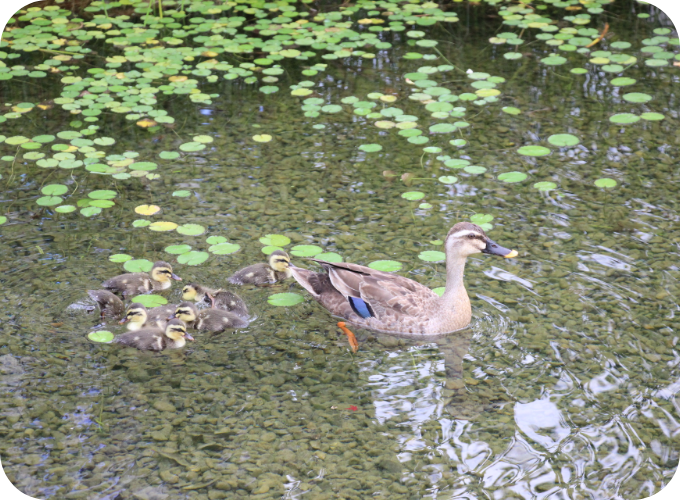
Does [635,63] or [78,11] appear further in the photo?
[78,11]

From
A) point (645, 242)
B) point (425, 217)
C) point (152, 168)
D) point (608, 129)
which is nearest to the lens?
point (645, 242)

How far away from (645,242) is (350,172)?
2664 millimetres

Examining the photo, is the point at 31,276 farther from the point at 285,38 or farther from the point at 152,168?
the point at 285,38

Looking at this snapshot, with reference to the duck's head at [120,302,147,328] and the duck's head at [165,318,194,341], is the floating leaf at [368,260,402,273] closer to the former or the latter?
the duck's head at [165,318,194,341]

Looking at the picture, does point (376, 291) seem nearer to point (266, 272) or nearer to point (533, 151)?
point (266, 272)

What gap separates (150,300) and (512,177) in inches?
135

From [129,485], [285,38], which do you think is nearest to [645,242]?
[129,485]

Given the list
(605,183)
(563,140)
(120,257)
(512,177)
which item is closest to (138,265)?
(120,257)

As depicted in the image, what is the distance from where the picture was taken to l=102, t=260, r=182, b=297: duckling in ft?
18.0

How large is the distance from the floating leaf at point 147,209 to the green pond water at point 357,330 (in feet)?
0.20

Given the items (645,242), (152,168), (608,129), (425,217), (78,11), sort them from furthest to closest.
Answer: (78,11) < (608,129) < (152,168) < (425,217) < (645,242)

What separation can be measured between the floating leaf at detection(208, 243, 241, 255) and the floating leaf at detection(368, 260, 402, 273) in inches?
41.8

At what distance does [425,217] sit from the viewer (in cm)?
645

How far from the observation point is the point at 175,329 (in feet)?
16.3
